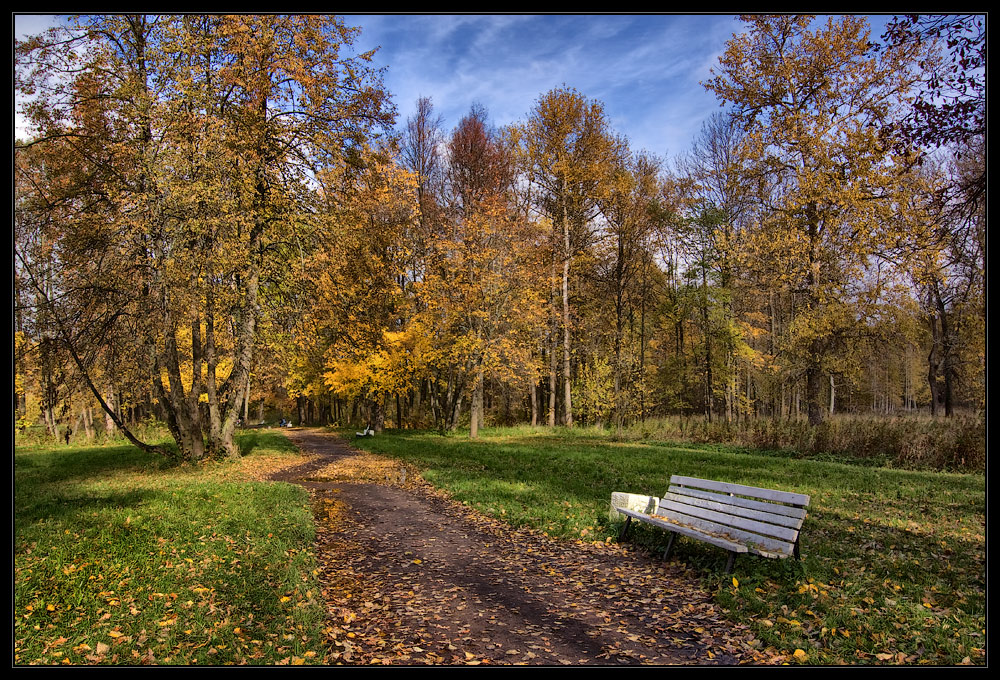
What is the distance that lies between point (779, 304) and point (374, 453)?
21.3 meters

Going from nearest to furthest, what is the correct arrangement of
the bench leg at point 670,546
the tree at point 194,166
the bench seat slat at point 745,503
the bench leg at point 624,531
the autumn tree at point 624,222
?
the bench seat slat at point 745,503, the bench leg at point 670,546, the bench leg at point 624,531, the tree at point 194,166, the autumn tree at point 624,222

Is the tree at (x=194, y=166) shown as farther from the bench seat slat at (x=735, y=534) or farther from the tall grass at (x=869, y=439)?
the tall grass at (x=869, y=439)

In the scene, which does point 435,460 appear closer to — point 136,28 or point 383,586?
point 383,586

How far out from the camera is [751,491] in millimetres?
5938

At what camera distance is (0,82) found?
171 inches

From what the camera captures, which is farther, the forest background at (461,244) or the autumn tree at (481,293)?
the autumn tree at (481,293)

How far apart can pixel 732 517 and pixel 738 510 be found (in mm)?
105

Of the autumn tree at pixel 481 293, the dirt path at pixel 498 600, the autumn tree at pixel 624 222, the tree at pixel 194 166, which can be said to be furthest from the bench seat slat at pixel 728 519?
the autumn tree at pixel 624 222

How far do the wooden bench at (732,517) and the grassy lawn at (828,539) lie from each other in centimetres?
23

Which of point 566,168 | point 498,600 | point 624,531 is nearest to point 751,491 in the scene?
point 624,531

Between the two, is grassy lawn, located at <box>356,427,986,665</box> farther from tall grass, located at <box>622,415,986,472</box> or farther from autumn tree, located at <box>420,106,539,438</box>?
autumn tree, located at <box>420,106,539,438</box>

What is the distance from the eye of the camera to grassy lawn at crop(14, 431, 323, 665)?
393 cm

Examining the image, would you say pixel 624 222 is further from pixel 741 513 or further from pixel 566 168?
pixel 741 513

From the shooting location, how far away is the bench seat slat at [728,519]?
529 centimetres
